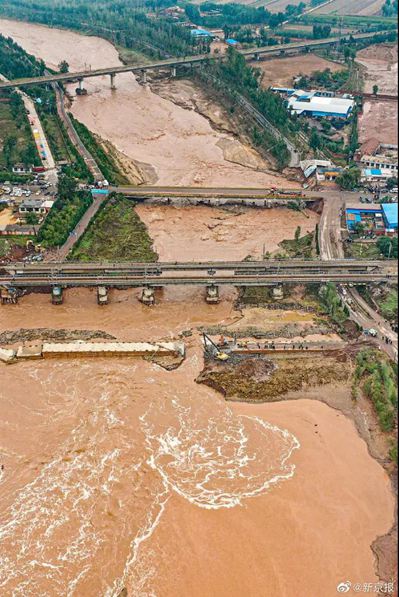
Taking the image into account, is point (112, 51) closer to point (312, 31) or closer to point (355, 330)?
point (312, 31)

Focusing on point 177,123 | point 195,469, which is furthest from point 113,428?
point 177,123

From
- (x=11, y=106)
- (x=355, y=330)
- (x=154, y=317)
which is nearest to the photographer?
(x=355, y=330)

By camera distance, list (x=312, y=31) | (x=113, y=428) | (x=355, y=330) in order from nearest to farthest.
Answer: (x=113, y=428) → (x=355, y=330) → (x=312, y=31)

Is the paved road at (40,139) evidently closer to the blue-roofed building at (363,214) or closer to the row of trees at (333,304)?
the blue-roofed building at (363,214)

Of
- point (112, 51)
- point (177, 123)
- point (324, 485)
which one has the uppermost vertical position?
point (112, 51)

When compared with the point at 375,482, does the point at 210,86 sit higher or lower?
higher

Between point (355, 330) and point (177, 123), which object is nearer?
point (355, 330)
